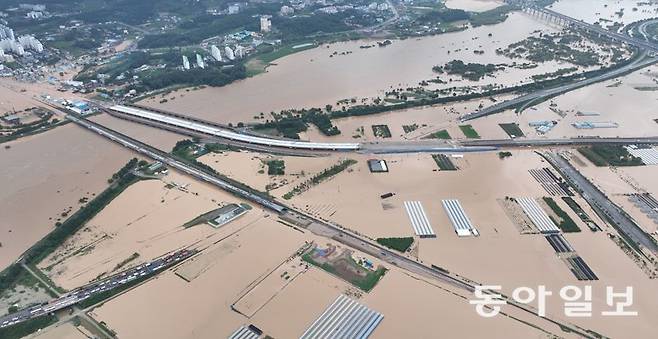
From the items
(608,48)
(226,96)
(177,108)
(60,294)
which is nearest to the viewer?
(60,294)

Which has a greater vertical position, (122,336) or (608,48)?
(608,48)

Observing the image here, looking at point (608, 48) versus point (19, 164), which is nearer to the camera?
point (19, 164)

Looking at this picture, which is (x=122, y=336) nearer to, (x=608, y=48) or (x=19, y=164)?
(x=19, y=164)

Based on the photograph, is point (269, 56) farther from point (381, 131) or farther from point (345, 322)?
point (345, 322)

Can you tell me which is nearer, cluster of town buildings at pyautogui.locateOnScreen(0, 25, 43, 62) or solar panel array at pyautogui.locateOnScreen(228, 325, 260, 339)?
solar panel array at pyautogui.locateOnScreen(228, 325, 260, 339)

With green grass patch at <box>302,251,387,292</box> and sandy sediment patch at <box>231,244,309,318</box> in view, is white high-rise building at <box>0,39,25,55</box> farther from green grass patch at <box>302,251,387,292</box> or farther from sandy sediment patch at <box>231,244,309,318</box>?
green grass patch at <box>302,251,387,292</box>

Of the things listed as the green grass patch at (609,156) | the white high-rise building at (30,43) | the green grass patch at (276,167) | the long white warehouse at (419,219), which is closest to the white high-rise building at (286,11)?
the white high-rise building at (30,43)

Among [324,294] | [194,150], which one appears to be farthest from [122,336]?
[194,150]

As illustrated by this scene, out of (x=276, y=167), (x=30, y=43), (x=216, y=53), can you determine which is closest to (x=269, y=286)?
(x=276, y=167)

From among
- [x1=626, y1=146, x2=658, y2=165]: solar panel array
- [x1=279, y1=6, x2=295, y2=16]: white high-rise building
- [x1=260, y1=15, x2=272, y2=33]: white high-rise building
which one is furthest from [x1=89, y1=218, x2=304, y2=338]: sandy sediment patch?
[x1=279, y1=6, x2=295, y2=16]: white high-rise building
